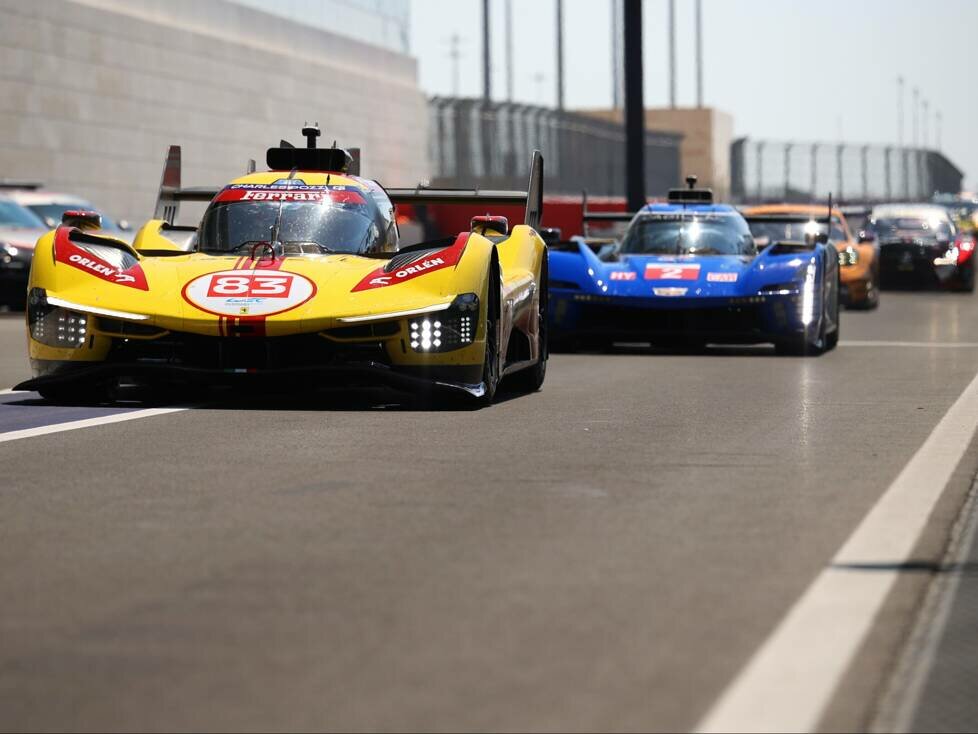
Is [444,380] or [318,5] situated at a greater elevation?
[318,5]

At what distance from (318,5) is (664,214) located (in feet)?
118

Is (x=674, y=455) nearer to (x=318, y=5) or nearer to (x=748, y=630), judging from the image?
(x=748, y=630)

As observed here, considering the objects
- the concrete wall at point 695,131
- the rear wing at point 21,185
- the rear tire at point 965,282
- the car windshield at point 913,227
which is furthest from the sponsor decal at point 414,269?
the concrete wall at point 695,131

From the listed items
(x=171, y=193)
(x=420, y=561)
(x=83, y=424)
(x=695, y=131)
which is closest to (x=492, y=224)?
(x=171, y=193)

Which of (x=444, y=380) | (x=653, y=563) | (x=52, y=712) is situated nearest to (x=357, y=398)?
(x=444, y=380)

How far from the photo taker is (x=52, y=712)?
419 centimetres

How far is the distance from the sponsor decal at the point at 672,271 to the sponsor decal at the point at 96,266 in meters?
6.41

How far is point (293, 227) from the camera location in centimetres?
1201

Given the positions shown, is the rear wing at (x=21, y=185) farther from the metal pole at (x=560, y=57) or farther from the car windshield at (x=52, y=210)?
the metal pole at (x=560, y=57)

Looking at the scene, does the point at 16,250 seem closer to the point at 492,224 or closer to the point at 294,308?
the point at 492,224

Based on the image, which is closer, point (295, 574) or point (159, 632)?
point (159, 632)

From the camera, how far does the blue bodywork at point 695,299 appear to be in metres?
16.4

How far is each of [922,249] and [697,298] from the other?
19685 millimetres

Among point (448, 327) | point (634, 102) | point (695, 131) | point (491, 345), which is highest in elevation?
point (695, 131)
